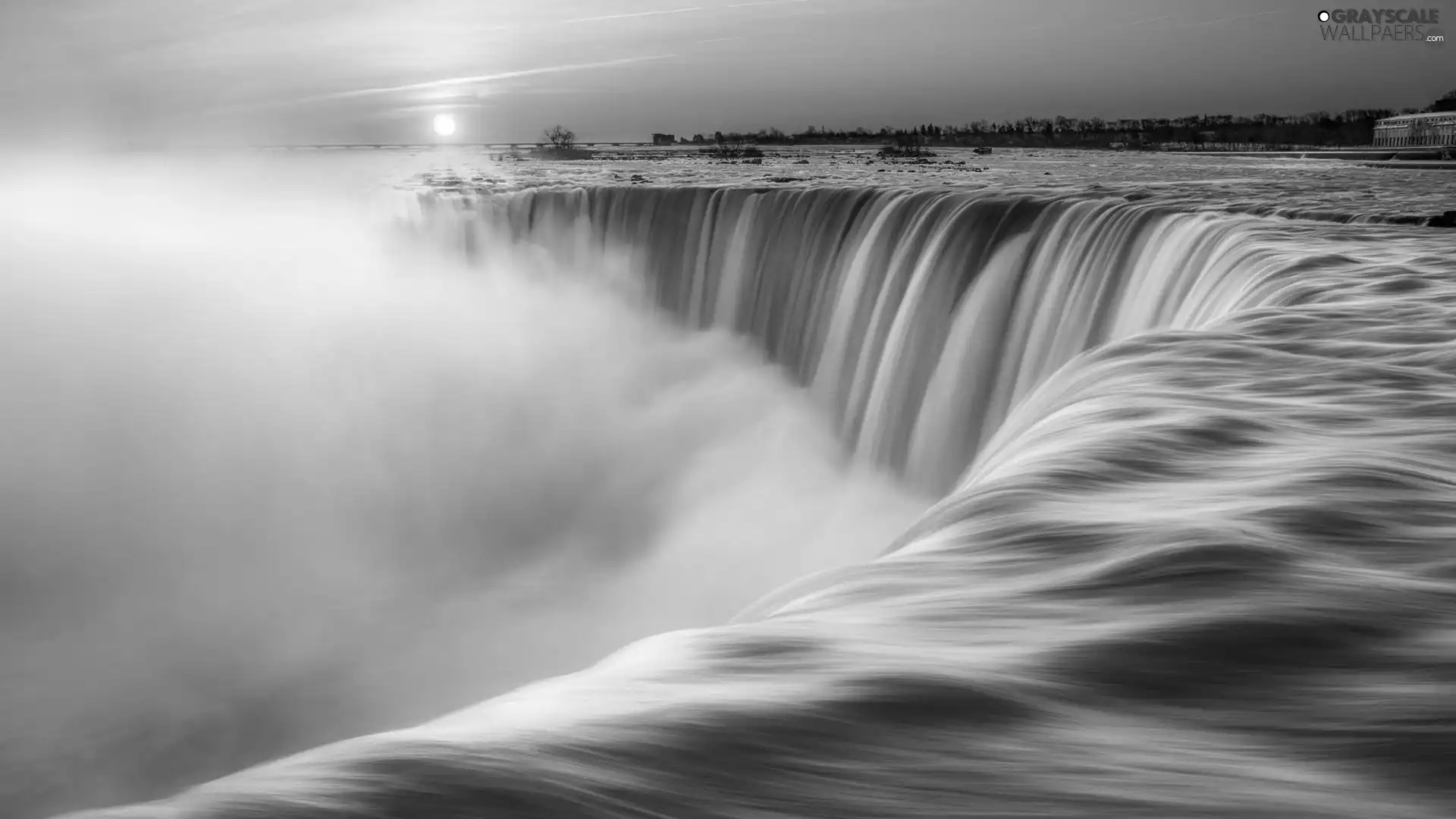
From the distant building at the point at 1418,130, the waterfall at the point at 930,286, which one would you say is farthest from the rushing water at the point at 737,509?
the distant building at the point at 1418,130

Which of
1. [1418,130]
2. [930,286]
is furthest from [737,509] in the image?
[1418,130]

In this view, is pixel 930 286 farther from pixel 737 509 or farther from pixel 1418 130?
pixel 1418 130

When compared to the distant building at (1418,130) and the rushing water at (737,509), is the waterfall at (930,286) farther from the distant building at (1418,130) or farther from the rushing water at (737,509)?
the distant building at (1418,130)

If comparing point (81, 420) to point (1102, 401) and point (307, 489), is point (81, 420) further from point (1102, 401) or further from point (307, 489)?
→ point (1102, 401)

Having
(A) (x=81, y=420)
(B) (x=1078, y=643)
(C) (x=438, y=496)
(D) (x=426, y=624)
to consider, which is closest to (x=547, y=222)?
(C) (x=438, y=496)

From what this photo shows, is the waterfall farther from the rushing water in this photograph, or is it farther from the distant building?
the distant building

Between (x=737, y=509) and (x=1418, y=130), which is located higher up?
(x=1418, y=130)

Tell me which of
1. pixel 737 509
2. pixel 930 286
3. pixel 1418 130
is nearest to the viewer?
pixel 930 286
